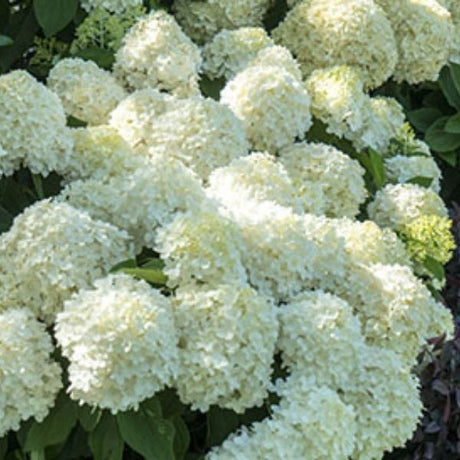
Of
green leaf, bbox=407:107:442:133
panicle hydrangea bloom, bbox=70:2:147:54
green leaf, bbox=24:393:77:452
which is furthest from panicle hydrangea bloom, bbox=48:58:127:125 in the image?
green leaf, bbox=407:107:442:133

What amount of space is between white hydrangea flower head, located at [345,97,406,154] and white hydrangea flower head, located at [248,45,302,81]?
0.81 feet

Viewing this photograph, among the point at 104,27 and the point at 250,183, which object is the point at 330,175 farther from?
the point at 104,27

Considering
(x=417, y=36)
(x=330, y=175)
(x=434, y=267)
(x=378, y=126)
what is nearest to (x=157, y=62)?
(x=330, y=175)

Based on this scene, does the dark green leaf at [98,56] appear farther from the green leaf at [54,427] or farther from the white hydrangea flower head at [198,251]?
the green leaf at [54,427]

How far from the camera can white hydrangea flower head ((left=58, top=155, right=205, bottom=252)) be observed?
218 centimetres

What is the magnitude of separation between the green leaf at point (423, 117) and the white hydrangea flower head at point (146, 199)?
1.74 meters

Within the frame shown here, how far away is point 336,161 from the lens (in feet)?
9.20

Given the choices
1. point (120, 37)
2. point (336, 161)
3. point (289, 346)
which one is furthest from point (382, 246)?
point (120, 37)

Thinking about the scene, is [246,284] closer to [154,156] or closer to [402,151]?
[154,156]

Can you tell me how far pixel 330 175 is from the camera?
277cm

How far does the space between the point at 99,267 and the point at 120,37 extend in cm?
125

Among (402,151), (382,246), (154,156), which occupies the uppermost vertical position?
(154,156)

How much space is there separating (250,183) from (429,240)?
650mm

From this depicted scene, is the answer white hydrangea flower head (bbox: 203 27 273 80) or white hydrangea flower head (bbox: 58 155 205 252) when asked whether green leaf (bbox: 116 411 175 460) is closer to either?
white hydrangea flower head (bbox: 58 155 205 252)
